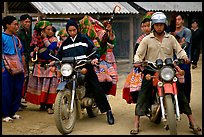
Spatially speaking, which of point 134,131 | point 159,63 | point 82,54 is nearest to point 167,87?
point 159,63

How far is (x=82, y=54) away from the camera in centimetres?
564

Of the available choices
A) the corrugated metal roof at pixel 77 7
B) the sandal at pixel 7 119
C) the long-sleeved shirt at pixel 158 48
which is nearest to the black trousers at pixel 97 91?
the long-sleeved shirt at pixel 158 48

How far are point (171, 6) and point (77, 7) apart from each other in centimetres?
565

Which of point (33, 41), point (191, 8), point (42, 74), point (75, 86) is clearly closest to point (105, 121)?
point (75, 86)

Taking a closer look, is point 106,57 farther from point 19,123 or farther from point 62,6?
point 62,6

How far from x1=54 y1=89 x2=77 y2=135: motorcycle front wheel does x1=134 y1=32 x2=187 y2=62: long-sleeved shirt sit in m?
1.10

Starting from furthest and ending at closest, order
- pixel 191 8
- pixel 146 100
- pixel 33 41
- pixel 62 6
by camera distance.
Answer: pixel 191 8, pixel 62 6, pixel 33 41, pixel 146 100

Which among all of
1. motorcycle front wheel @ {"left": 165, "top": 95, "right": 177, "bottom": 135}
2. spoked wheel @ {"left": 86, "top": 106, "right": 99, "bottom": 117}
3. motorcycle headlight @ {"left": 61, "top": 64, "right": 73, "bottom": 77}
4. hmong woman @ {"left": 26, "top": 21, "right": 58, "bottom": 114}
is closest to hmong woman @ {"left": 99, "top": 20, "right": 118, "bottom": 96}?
spoked wheel @ {"left": 86, "top": 106, "right": 99, "bottom": 117}

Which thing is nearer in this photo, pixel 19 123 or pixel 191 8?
pixel 19 123

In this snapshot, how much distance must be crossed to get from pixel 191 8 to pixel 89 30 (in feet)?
38.6

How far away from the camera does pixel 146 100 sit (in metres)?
5.20

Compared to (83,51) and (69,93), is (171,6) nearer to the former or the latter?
(83,51)

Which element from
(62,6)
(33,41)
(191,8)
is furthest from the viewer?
(191,8)

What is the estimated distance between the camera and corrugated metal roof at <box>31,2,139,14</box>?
11.0 m
